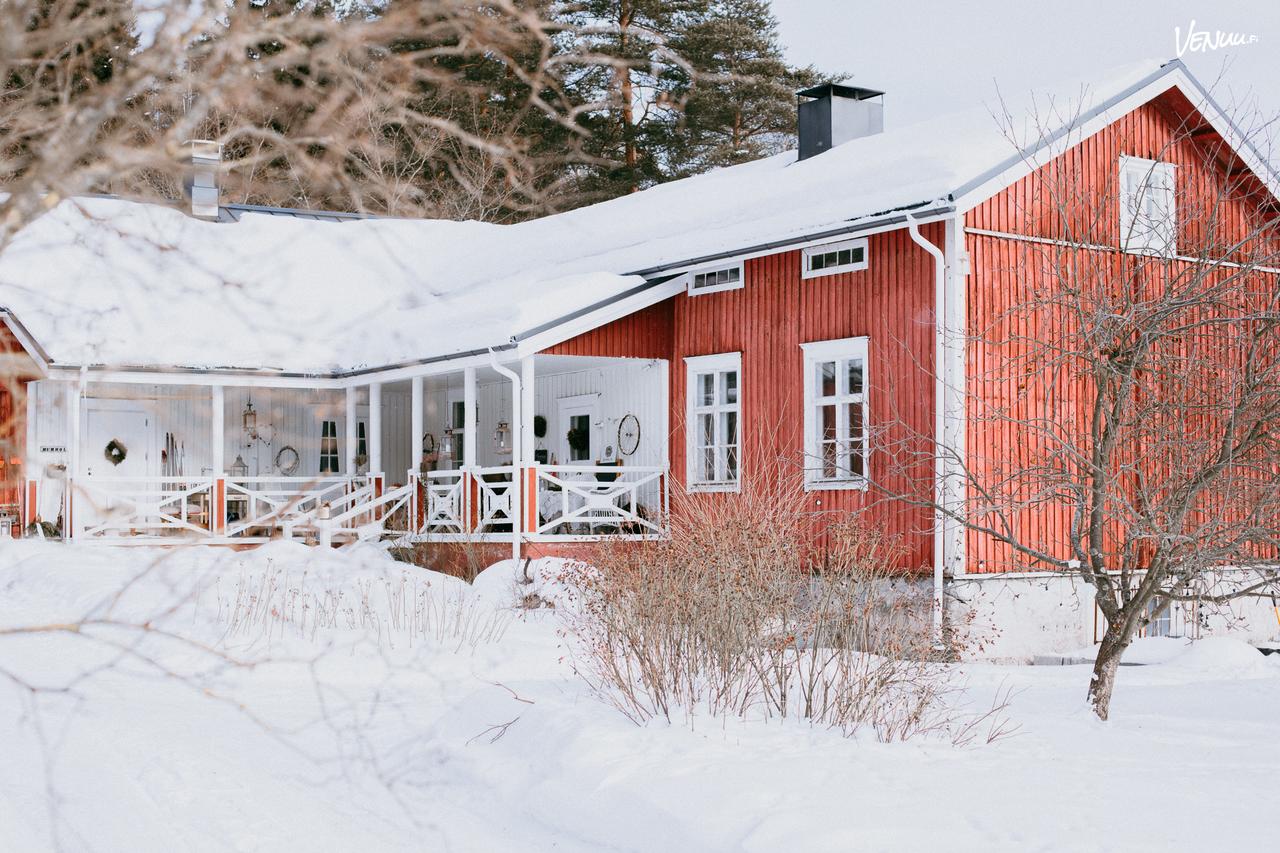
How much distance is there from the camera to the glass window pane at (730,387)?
16344mm

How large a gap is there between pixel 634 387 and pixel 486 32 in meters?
16.2

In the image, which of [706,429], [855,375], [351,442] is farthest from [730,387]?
[351,442]

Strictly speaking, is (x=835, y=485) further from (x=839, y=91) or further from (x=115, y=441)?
(x=115, y=441)

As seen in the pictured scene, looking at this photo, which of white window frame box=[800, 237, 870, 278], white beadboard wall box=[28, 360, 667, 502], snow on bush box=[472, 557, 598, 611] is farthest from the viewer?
white beadboard wall box=[28, 360, 667, 502]

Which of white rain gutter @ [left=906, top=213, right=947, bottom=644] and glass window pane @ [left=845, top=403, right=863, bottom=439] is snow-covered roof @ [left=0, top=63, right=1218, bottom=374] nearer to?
white rain gutter @ [left=906, top=213, right=947, bottom=644]

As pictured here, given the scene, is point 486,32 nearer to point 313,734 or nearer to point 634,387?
point 313,734

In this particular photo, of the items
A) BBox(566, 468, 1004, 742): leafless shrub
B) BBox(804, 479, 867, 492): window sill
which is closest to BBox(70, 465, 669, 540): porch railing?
BBox(804, 479, 867, 492): window sill

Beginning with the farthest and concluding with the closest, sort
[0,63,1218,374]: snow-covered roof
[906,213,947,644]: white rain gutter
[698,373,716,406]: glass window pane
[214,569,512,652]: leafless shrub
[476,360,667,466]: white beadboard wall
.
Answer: [476,360,667,466]: white beadboard wall < [698,373,716,406]: glass window pane < [0,63,1218,374]: snow-covered roof < [906,213,947,644]: white rain gutter < [214,569,512,652]: leafless shrub

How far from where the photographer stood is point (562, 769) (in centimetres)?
759

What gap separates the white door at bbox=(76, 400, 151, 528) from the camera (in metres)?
21.8

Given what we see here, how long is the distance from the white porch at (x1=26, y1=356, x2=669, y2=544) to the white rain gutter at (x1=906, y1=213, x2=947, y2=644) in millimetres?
3229

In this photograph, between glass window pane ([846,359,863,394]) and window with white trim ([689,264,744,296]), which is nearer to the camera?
glass window pane ([846,359,863,394])

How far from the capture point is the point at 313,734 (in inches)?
366

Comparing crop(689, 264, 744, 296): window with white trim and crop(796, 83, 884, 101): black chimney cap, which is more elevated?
crop(796, 83, 884, 101): black chimney cap
